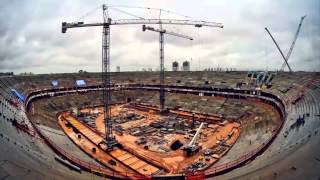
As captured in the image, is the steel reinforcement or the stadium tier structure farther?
the steel reinforcement

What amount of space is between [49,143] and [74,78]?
56899mm

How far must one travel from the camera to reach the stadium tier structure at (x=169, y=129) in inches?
990

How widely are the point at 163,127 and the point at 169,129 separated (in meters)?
2.08

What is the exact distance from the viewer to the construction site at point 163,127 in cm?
2552

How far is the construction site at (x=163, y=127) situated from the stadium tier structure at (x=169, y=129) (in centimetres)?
15

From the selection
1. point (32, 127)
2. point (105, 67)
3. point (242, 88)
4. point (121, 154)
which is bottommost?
point (121, 154)

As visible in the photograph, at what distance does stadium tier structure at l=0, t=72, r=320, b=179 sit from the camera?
990 inches

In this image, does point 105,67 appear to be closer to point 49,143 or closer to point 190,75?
point 49,143

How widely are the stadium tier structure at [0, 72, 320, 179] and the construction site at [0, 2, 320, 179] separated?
0.15 meters

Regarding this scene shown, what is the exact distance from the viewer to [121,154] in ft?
124

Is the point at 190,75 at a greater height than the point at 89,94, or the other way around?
the point at 190,75

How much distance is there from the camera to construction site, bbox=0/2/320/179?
83.7ft

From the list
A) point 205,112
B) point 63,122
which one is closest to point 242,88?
point 205,112

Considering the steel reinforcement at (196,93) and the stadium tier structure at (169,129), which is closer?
the stadium tier structure at (169,129)
